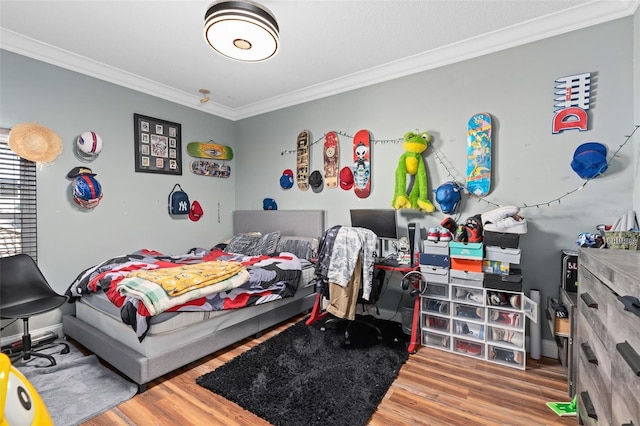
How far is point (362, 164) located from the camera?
3.55 m

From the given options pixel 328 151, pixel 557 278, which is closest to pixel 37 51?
pixel 328 151

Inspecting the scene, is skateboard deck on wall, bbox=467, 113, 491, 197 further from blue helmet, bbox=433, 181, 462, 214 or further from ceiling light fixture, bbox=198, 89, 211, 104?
ceiling light fixture, bbox=198, 89, 211, 104

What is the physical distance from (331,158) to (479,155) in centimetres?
171

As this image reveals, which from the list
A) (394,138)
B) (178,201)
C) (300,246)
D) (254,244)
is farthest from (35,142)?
(394,138)

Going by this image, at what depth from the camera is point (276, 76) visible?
3.57 metres

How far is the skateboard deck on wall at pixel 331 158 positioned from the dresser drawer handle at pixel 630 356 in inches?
121

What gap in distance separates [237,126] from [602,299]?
4845 millimetres

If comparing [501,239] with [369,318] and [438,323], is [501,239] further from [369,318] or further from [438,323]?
[369,318]

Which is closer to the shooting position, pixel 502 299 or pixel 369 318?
pixel 502 299

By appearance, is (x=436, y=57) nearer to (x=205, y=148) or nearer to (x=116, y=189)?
(x=205, y=148)

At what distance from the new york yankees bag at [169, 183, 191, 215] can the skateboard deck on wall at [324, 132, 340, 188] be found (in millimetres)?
2009

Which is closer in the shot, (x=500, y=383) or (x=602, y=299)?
(x=602, y=299)

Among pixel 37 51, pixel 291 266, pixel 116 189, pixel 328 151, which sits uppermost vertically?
pixel 37 51

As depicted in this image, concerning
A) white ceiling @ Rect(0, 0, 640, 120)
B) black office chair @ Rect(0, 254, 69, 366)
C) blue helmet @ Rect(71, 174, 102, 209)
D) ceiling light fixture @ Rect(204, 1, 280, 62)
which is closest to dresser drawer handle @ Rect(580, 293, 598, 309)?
white ceiling @ Rect(0, 0, 640, 120)
